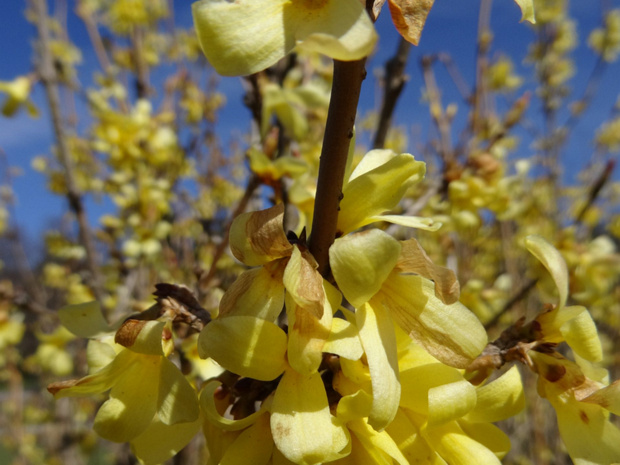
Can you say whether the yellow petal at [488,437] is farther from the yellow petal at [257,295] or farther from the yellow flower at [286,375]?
the yellow petal at [257,295]

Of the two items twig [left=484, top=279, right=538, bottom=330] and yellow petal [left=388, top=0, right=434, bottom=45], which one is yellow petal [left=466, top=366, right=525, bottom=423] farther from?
twig [left=484, top=279, right=538, bottom=330]

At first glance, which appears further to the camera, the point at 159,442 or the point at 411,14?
the point at 159,442

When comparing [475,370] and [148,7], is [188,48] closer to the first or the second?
[148,7]

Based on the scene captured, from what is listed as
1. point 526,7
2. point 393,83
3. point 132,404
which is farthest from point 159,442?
point 393,83

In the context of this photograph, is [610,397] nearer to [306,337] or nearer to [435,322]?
[435,322]

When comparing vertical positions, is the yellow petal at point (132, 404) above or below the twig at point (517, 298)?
above

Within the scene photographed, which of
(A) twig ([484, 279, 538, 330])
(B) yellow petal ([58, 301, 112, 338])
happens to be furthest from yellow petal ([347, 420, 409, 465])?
(A) twig ([484, 279, 538, 330])

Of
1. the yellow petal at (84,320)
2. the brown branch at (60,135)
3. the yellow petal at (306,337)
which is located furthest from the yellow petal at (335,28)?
the brown branch at (60,135)
